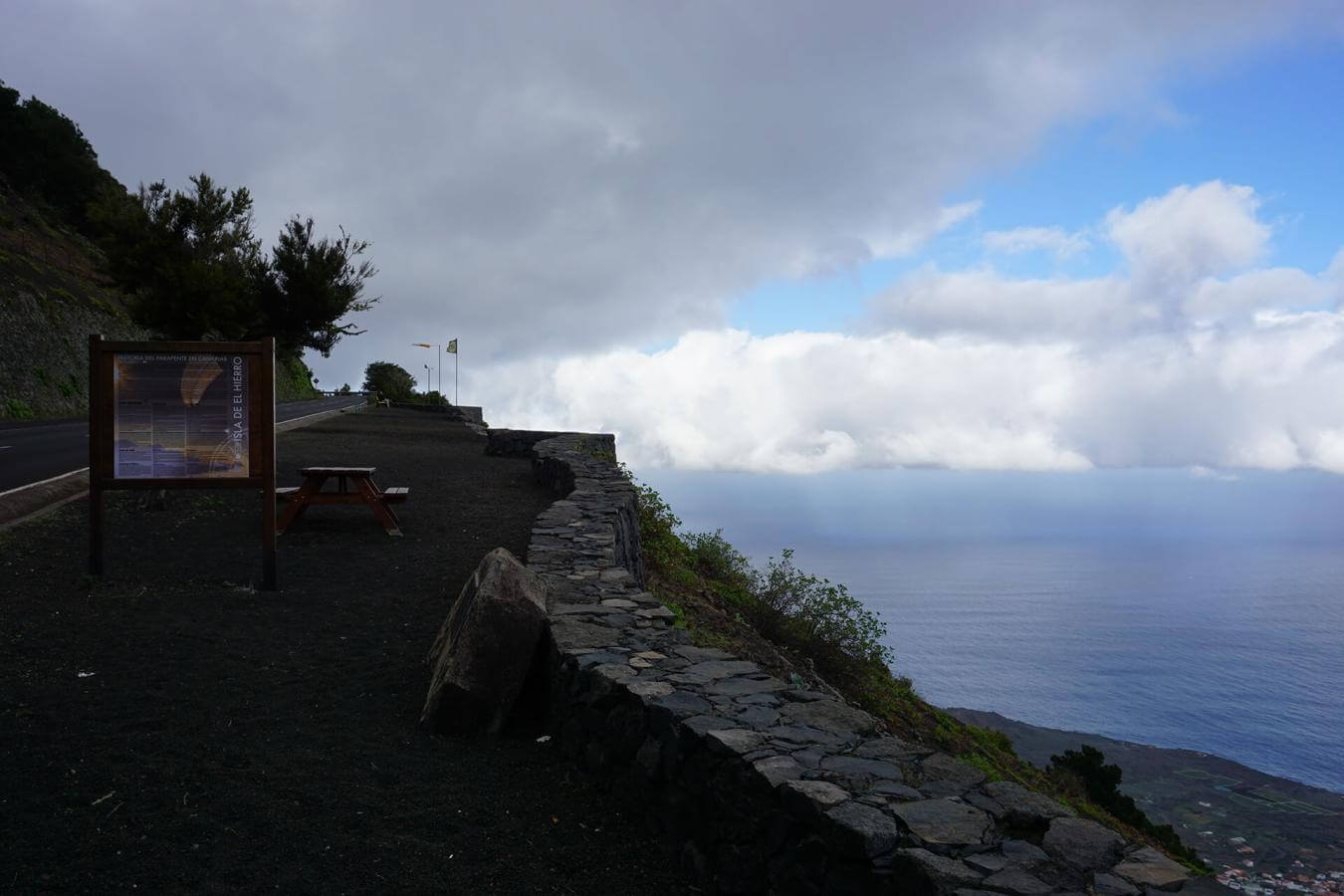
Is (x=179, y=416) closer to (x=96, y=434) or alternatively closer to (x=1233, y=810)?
(x=96, y=434)

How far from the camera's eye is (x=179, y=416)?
289 inches

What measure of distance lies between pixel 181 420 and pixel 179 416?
4 centimetres

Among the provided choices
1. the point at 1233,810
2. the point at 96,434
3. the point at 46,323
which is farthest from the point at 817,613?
the point at 1233,810

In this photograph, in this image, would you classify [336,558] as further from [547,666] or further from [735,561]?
[735,561]

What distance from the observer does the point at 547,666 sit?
4.96 m

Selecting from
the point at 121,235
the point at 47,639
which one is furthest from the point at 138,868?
the point at 121,235

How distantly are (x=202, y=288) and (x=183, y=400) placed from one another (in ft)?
44.8

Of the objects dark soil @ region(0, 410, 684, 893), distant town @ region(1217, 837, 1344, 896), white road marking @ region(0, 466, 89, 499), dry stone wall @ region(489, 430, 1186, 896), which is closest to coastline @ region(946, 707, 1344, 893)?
distant town @ region(1217, 837, 1344, 896)

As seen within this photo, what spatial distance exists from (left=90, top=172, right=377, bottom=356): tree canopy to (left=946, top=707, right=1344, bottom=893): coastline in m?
36.3

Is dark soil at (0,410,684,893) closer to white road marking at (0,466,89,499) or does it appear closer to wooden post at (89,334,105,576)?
wooden post at (89,334,105,576)

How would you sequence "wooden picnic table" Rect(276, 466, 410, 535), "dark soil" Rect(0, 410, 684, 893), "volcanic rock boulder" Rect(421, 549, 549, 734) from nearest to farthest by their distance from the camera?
"dark soil" Rect(0, 410, 684, 893) → "volcanic rock boulder" Rect(421, 549, 549, 734) → "wooden picnic table" Rect(276, 466, 410, 535)

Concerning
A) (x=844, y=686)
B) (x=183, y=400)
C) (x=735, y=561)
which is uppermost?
(x=183, y=400)

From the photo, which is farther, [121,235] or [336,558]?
[121,235]

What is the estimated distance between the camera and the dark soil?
11.3ft
